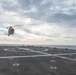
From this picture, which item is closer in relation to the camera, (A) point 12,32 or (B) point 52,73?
(B) point 52,73

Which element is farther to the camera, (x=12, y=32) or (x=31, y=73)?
(x=12, y=32)

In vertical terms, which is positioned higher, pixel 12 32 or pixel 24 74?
pixel 12 32

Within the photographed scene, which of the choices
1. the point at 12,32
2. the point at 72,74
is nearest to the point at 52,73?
the point at 72,74

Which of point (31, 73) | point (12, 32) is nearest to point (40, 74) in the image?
point (31, 73)

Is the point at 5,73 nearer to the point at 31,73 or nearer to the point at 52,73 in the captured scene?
the point at 31,73

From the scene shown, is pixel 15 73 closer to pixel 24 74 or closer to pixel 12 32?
pixel 24 74

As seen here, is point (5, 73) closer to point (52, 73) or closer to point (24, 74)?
point (24, 74)

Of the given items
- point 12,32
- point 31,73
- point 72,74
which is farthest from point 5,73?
point 12,32

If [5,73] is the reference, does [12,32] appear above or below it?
above
